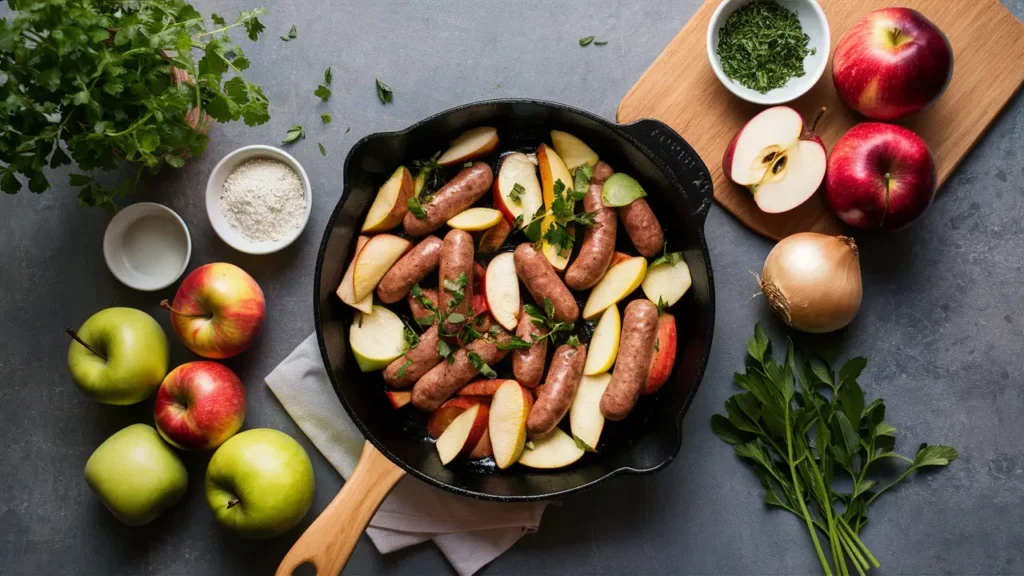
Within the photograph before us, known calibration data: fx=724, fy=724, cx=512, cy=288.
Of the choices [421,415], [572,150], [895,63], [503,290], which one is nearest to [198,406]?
[421,415]

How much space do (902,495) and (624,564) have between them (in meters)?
0.94

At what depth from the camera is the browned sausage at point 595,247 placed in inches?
86.0

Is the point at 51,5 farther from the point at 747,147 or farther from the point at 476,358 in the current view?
the point at 747,147

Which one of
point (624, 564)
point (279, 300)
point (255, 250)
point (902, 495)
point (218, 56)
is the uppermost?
point (218, 56)

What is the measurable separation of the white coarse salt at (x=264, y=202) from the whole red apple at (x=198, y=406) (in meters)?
0.45

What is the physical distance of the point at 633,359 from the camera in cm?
212

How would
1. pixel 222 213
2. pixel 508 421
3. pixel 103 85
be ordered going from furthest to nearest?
1. pixel 222 213
2. pixel 508 421
3. pixel 103 85

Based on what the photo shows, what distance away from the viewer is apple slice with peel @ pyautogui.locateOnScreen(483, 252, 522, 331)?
2.21m

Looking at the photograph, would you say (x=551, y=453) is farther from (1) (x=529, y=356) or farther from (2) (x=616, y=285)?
(2) (x=616, y=285)

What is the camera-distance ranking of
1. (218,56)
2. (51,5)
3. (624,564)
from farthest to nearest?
(624,564) → (218,56) → (51,5)

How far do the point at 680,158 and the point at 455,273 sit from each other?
755mm

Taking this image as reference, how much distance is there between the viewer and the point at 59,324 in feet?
8.06

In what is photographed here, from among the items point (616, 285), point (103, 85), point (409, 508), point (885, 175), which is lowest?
point (409, 508)

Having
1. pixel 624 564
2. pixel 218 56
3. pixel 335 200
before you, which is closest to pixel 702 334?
pixel 624 564
